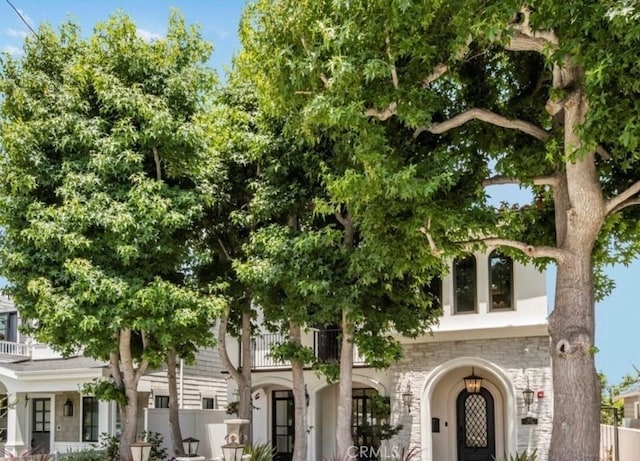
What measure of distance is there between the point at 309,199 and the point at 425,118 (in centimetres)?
441

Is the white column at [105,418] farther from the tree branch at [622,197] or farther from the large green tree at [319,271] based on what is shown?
the tree branch at [622,197]

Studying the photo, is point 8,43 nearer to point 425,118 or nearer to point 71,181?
point 71,181

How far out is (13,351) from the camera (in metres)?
21.8

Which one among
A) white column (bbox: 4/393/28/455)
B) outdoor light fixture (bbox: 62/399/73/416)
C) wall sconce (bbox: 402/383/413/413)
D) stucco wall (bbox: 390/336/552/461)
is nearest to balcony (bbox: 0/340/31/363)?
white column (bbox: 4/393/28/455)

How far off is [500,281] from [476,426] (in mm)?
3946

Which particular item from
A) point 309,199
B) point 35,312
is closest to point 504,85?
point 309,199

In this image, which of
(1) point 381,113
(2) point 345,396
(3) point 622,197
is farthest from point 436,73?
(2) point 345,396

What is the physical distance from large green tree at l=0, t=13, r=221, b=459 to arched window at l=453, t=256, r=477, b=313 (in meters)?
6.23

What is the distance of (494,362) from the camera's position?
16.4m

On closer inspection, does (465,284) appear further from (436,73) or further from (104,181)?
(104,181)

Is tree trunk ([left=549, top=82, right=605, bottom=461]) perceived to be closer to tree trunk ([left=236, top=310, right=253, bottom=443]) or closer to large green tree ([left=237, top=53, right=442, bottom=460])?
large green tree ([left=237, top=53, right=442, bottom=460])

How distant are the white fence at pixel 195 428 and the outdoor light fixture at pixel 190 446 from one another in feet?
1.66

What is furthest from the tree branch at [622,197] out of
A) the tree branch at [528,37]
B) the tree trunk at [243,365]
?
the tree trunk at [243,365]

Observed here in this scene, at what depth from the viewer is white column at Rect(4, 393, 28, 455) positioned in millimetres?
19583
